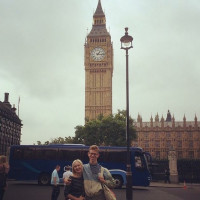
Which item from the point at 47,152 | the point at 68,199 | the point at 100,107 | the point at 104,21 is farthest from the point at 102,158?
the point at 104,21

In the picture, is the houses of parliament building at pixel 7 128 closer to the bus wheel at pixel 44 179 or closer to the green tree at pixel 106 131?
the green tree at pixel 106 131

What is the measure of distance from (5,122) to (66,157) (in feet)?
147

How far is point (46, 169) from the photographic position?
2338 centimetres

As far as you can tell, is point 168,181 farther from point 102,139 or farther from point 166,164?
point 102,139

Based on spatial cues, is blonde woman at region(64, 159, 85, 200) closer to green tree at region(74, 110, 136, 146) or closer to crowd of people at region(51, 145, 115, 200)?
crowd of people at region(51, 145, 115, 200)

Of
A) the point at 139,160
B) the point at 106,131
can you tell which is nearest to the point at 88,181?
the point at 139,160

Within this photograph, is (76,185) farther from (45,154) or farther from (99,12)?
(99,12)

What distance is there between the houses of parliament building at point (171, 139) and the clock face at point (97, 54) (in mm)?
26856

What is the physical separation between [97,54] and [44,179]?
74.8m

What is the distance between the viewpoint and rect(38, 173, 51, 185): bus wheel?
2319 centimetres

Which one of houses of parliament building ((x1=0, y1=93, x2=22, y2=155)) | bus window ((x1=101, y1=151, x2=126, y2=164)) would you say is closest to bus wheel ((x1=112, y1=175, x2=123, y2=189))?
bus window ((x1=101, y1=151, x2=126, y2=164))

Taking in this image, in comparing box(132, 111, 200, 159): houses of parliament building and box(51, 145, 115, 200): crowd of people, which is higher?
box(132, 111, 200, 159): houses of parliament building

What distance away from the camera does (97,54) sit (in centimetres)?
9494

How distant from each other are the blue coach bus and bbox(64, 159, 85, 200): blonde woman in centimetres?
1793
